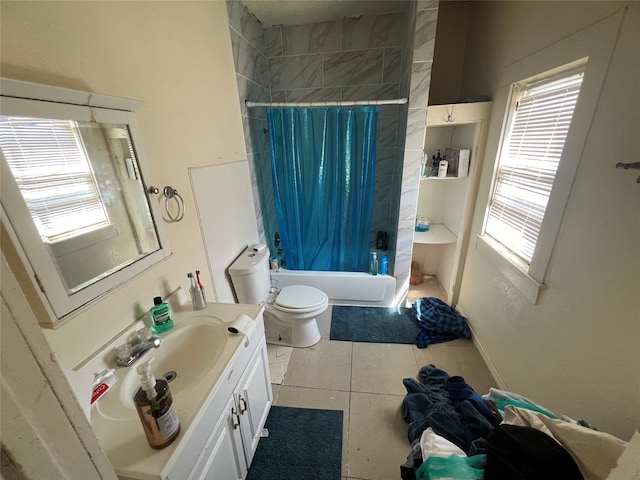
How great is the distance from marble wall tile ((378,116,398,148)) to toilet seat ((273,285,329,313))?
1.63 m

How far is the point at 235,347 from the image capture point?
1.07 m

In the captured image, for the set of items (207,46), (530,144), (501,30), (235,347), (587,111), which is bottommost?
(235,347)

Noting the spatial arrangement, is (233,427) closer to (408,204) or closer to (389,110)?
(408,204)

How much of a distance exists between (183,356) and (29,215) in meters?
0.74

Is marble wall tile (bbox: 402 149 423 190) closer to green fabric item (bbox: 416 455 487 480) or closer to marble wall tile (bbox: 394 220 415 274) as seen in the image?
marble wall tile (bbox: 394 220 415 274)

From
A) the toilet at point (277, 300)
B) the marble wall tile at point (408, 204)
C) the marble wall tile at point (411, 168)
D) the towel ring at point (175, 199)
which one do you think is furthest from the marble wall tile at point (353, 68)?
the towel ring at point (175, 199)

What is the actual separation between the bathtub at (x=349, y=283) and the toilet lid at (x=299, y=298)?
1.13ft

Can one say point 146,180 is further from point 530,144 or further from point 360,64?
point 360,64

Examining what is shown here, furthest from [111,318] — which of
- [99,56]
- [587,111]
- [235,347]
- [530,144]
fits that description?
[530,144]

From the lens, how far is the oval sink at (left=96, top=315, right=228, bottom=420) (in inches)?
35.5

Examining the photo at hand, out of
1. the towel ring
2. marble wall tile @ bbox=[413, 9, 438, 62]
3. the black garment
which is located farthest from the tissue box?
the towel ring

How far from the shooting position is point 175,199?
4.23 ft

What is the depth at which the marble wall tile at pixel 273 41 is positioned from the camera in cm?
245

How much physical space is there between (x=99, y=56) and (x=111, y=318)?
944mm
